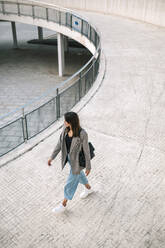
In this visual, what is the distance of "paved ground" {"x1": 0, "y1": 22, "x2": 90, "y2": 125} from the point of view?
56.4 ft

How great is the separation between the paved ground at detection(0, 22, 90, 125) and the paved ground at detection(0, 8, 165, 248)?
7454mm

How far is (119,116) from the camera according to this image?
25.6ft

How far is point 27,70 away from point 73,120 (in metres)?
19.3

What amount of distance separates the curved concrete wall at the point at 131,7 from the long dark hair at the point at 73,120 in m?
17.1

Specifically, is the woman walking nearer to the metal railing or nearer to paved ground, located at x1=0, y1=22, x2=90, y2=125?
the metal railing

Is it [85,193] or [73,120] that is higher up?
[73,120]

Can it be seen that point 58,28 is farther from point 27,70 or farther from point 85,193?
point 85,193

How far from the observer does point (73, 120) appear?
164 inches

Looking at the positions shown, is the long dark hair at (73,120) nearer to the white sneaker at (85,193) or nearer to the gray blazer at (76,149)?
the gray blazer at (76,149)

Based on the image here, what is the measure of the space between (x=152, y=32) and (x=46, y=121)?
42.5 feet

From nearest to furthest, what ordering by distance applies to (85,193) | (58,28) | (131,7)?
1. (85,193)
2. (58,28)
3. (131,7)

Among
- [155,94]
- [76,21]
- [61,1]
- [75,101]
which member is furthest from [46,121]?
[61,1]

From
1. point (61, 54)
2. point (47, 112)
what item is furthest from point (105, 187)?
point (61, 54)

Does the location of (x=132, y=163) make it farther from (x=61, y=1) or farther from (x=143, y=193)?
(x=61, y=1)
